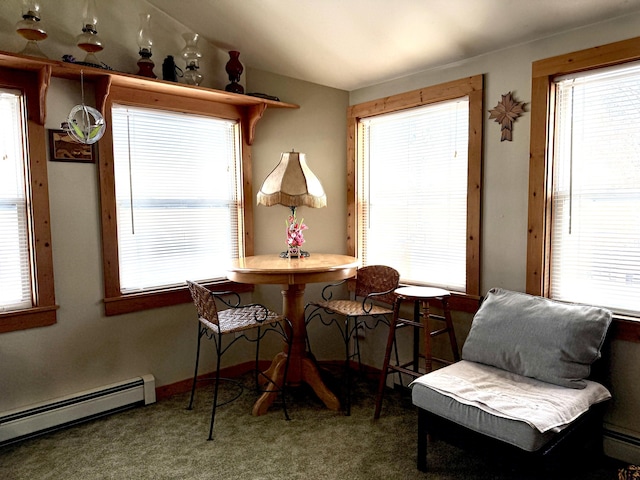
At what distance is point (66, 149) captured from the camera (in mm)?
2693

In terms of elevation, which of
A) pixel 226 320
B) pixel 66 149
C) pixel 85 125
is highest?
pixel 85 125

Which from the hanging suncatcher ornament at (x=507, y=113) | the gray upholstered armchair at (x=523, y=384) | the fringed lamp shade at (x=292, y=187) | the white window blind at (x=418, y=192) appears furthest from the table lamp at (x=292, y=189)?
the gray upholstered armchair at (x=523, y=384)

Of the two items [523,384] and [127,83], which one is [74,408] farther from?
[523,384]

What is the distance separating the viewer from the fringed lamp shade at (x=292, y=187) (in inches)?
120

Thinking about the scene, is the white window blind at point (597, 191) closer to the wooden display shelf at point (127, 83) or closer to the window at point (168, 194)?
the wooden display shelf at point (127, 83)

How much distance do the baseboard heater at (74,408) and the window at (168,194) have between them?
504 mm

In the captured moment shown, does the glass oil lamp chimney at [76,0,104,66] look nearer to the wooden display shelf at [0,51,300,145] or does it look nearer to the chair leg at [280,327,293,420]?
the wooden display shelf at [0,51,300,145]

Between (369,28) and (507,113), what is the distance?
3.25ft

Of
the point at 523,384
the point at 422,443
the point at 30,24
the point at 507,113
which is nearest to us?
the point at 523,384

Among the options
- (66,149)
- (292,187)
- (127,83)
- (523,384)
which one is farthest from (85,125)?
(523,384)

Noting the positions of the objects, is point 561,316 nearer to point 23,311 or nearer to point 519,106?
point 519,106

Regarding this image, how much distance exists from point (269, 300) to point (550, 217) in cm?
208

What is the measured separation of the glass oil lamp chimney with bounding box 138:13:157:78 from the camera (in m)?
2.83

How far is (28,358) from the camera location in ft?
8.57
